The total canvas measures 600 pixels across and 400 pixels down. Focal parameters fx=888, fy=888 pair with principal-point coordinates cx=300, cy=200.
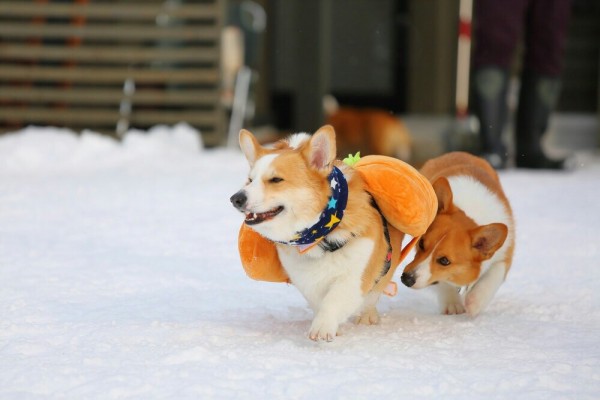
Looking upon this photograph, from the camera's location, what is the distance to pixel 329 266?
7.74 ft

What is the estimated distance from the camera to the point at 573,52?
10.3 metres

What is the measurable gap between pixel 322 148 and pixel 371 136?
4532 mm

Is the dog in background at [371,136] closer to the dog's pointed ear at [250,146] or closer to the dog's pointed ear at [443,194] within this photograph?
the dog's pointed ear at [443,194]

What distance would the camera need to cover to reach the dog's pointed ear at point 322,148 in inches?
91.0

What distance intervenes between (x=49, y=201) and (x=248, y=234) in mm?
2473

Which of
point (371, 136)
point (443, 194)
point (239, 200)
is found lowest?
point (371, 136)

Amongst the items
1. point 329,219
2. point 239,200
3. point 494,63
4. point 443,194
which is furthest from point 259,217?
point 494,63

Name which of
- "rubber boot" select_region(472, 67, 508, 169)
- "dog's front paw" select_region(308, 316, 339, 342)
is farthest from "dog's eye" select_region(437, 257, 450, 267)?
"rubber boot" select_region(472, 67, 508, 169)

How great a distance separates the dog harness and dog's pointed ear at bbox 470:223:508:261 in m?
0.51

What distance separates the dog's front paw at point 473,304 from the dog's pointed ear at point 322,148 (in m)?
0.73

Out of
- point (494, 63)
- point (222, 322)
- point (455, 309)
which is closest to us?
point (222, 322)

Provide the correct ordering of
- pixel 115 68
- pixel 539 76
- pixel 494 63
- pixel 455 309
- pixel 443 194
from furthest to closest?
1. pixel 115 68
2. pixel 539 76
3. pixel 494 63
4. pixel 455 309
5. pixel 443 194

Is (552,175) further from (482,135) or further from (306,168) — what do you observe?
(306,168)

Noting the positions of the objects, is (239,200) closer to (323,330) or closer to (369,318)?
(323,330)
